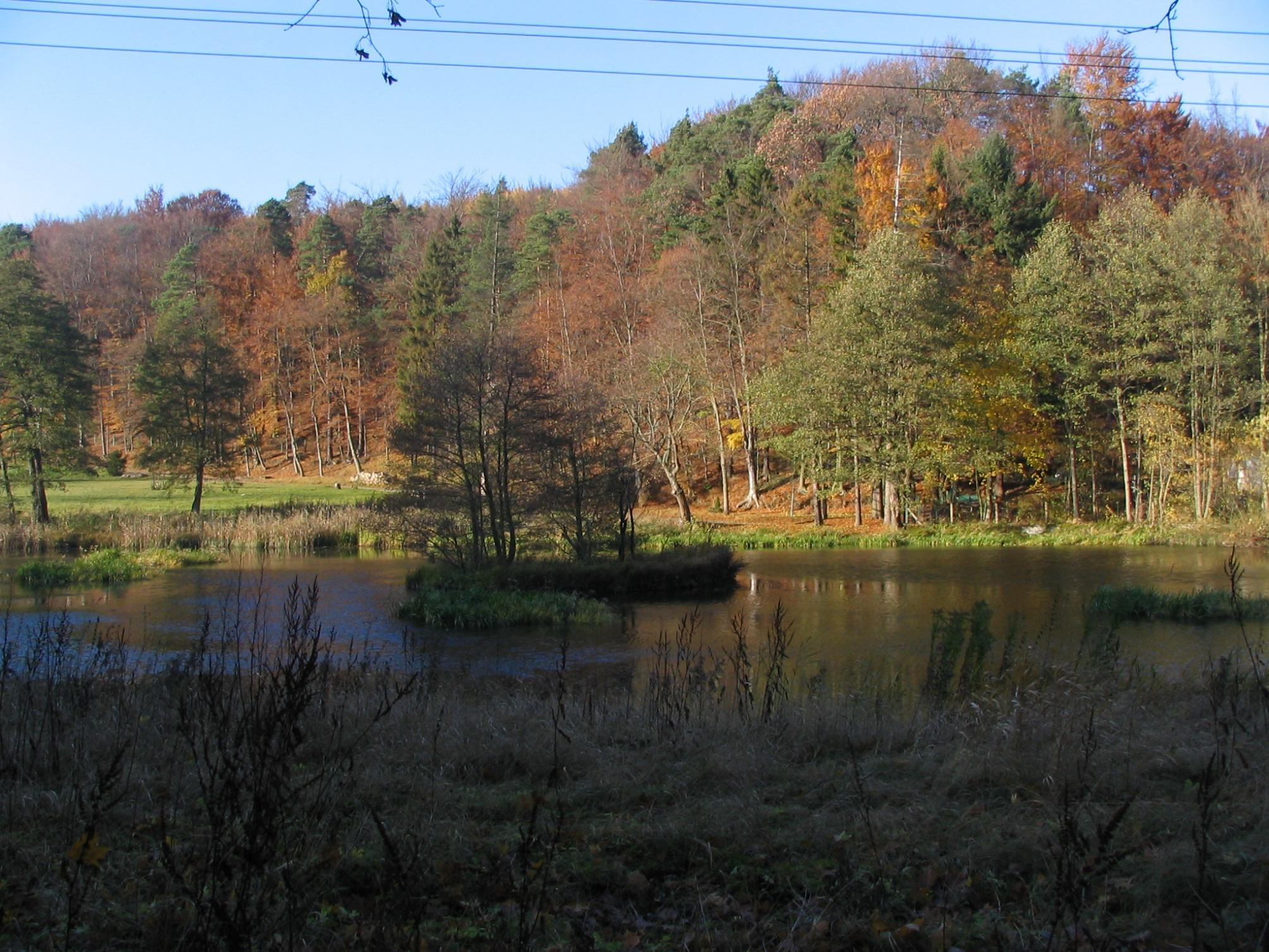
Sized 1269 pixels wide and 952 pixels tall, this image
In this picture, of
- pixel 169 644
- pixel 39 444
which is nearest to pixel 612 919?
pixel 169 644

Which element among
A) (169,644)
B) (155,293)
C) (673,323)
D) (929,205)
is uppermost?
(155,293)

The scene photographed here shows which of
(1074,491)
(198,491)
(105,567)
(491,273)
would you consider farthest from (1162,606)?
(491,273)

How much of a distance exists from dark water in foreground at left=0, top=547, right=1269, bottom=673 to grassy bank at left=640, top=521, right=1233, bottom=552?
1.17 metres

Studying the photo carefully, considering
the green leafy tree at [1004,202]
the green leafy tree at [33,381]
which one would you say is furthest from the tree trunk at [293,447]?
the green leafy tree at [1004,202]

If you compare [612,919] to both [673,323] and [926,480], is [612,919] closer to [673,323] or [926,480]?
[926,480]

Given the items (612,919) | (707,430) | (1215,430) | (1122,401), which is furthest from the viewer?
(707,430)

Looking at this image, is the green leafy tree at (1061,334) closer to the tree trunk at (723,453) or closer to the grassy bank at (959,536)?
the grassy bank at (959,536)

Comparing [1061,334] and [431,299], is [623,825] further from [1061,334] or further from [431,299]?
[431,299]

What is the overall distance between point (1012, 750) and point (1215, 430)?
28.5 metres

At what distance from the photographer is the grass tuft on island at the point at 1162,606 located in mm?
15836

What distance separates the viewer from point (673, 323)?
3756 centimetres

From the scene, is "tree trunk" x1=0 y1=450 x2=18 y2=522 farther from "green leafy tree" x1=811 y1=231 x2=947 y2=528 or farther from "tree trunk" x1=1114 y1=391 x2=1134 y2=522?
"tree trunk" x1=1114 y1=391 x2=1134 y2=522

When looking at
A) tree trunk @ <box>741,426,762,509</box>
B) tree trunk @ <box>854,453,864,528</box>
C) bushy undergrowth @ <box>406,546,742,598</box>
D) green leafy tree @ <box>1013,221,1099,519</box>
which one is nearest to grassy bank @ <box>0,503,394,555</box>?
bushy undergrowth @ <box>406,546,742,598</box>

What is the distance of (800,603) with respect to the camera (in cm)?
1967
